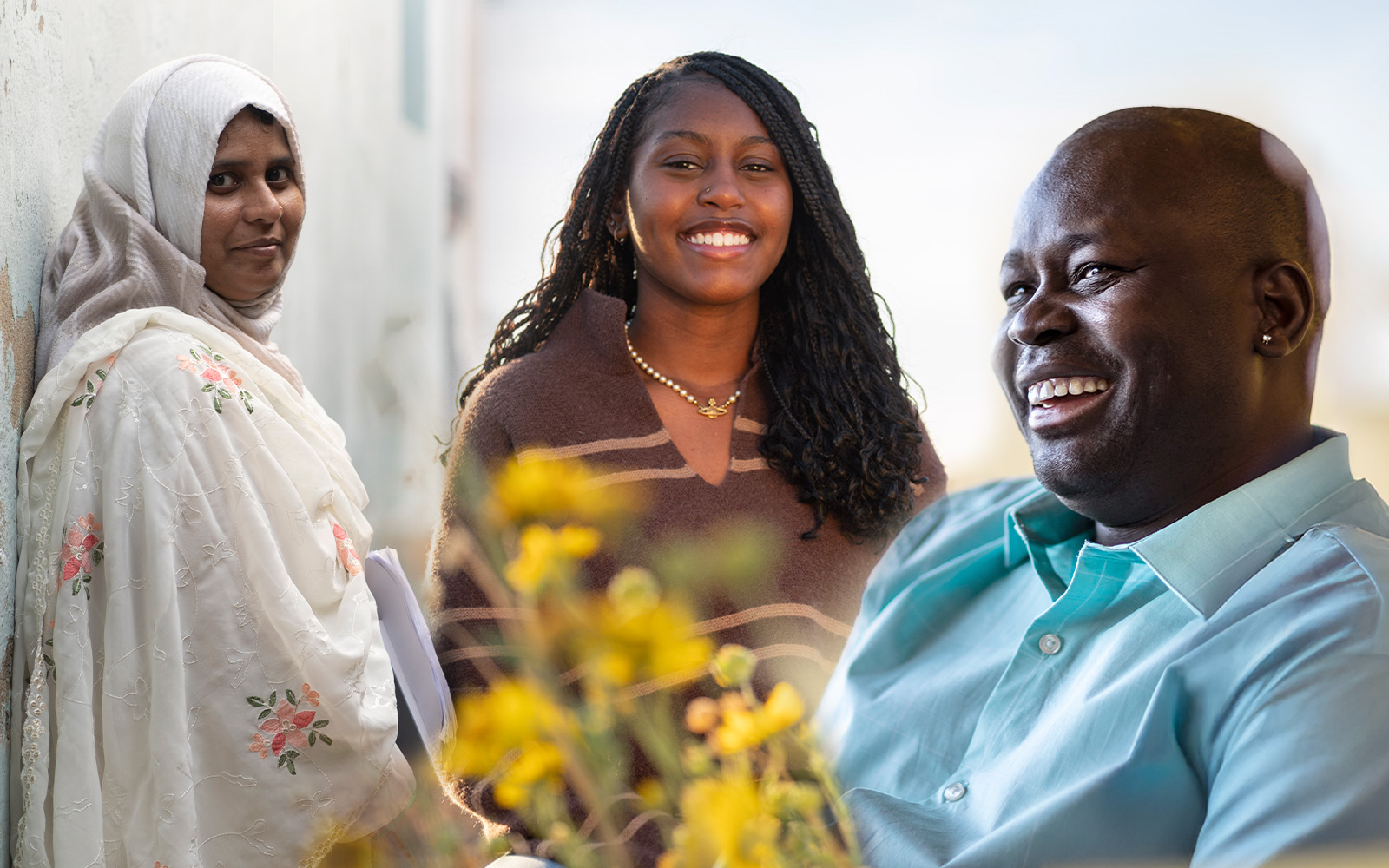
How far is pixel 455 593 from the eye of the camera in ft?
5.32

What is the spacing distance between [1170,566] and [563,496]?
80 cm

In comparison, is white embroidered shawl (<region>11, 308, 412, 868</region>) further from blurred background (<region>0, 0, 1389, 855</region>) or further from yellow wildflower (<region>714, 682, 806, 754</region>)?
yellow wildflower (<region>714, 682, 806, 754</region>)

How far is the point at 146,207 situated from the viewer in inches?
60.5

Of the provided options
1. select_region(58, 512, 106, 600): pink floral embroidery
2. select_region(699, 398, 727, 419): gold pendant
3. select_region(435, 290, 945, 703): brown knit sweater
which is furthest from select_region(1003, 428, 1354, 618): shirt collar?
select_region(58, 512, 106, 600): pink floral embroidery

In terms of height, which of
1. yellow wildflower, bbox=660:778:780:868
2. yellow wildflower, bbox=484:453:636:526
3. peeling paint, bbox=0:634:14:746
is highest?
Result: yellow wildflower, bbox=660:778:780:868

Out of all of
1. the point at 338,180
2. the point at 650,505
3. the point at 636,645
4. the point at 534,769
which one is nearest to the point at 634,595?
the point at 636,645

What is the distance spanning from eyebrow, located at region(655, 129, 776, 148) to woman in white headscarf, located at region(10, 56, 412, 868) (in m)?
0.53

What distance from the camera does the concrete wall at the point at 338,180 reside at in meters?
1.43

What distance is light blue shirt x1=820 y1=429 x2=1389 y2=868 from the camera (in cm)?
77

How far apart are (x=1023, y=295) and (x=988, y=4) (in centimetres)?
34

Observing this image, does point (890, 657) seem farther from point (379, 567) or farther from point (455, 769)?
point (379, 567)

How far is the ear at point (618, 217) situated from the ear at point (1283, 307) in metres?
1.04

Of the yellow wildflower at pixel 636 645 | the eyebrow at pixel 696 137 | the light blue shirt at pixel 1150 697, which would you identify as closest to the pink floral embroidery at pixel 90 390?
the eyebrow at pixel 696 137

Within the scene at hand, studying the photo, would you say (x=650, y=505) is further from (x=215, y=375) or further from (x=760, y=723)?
(x=760, y=723)
